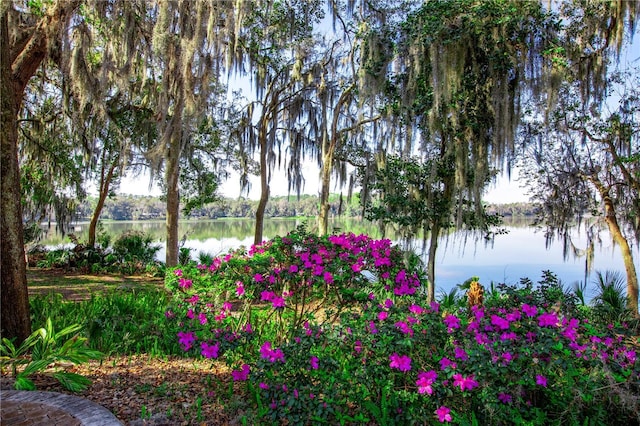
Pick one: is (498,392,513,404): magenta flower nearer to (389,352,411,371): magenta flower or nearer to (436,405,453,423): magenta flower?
(436,405,453,423): magenta flower

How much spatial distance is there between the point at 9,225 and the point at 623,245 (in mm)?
9035

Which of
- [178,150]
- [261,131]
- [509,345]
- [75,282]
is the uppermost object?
[261,131]

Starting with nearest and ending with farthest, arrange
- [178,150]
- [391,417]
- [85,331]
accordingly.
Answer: [391,417] → [85,331] → [178,150]

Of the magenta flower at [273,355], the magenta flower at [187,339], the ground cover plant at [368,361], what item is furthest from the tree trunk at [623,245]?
the magenta flower at [187,339]

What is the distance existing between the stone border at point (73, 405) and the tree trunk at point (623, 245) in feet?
26.4

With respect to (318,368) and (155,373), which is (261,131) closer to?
(155,373)

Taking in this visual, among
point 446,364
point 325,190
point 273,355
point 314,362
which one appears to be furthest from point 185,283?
point 325,190

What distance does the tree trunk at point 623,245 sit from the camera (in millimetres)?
7273

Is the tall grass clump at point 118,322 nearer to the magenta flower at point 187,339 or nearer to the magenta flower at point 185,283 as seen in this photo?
the magenta flower at point 185,283

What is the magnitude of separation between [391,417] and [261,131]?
9.70 meters

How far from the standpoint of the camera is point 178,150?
773 cm

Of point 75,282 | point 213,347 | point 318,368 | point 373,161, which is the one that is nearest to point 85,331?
point 213,347

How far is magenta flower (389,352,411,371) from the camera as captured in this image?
234 centimetres

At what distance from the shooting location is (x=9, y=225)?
12.0ft
